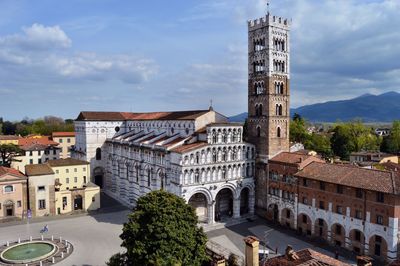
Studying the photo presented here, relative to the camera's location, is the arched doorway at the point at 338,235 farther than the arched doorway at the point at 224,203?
No

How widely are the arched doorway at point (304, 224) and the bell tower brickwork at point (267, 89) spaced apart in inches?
255

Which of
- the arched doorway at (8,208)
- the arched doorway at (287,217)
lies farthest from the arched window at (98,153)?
the arched doorway at (287,217)

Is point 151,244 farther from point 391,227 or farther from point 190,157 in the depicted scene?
point 391,227

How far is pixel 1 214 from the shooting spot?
155 feet

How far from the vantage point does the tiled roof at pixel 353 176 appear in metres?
34.3

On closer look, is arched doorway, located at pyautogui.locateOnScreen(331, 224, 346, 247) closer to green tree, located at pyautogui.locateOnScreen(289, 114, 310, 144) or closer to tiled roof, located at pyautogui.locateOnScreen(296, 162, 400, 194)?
tiled roof, located at pyautogui.locateOnScreen(296, 162, 400, 194)

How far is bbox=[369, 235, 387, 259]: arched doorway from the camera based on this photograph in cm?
3431

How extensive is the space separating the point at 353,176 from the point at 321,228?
7.85 m

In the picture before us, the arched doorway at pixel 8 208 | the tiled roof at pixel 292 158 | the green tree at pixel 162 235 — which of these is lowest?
the arched doorway at pixel 8 208

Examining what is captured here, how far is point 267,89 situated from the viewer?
4900 centimetres

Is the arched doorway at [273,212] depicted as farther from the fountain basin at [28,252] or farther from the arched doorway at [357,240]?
the fountain basin at [28,252]

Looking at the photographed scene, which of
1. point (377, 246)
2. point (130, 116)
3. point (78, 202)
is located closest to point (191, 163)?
point (78, 202)

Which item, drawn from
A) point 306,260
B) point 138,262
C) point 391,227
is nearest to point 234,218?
point 391,227

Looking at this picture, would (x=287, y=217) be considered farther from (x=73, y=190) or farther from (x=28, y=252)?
(x=73, y=190)
